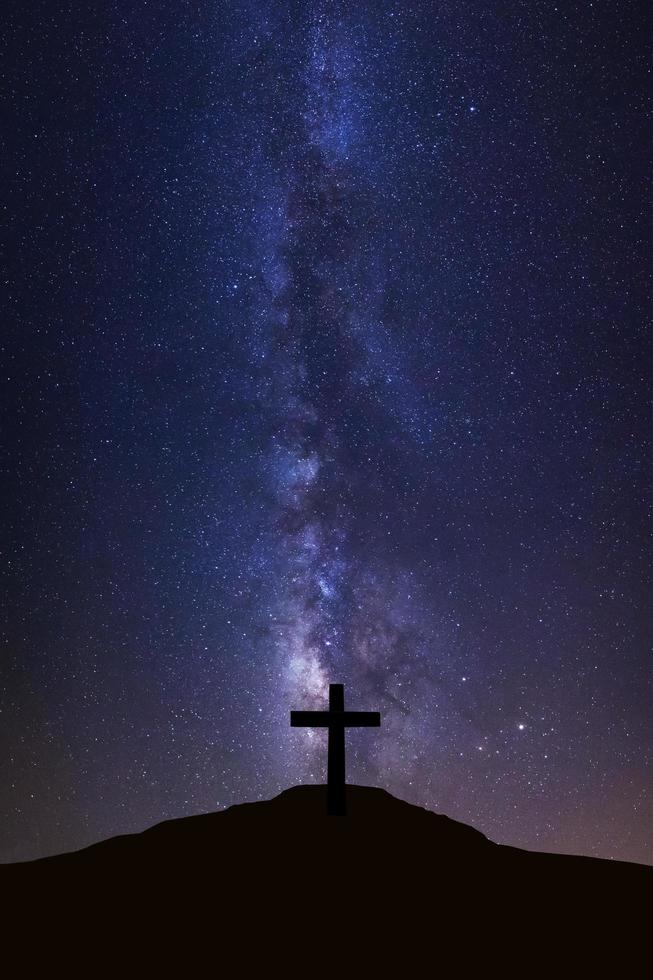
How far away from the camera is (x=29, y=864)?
12.1m

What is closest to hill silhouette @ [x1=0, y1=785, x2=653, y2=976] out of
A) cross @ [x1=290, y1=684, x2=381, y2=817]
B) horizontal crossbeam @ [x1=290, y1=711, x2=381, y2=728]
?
cross @ [x1=290, y1=684, x2=381, y2=817]

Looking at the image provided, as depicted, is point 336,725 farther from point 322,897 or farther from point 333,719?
point 322,897

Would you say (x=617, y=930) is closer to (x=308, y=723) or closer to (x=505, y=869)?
(x=505, y=869)

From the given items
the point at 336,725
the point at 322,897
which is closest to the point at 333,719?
the point at 336,725

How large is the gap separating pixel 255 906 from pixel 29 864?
13.5ft

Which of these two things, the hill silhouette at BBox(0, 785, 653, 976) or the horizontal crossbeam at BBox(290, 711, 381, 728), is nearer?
the hill silhouette at BBox(0, 785, 653, 976)

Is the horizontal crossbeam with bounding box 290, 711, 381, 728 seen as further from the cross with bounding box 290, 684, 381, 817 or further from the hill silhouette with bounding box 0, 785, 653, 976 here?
the hill silhouette with bounding box 0, 785, 653, 976

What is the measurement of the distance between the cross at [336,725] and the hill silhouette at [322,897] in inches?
13.2

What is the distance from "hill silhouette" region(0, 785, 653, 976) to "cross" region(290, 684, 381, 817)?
1.10 ft

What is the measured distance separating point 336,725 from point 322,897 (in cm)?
359

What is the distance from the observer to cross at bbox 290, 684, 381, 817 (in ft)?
44.2

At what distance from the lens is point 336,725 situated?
13.6 metres

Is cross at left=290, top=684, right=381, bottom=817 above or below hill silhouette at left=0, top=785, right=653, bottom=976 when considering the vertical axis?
above

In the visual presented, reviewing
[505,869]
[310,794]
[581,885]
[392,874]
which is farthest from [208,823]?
[581,885]
